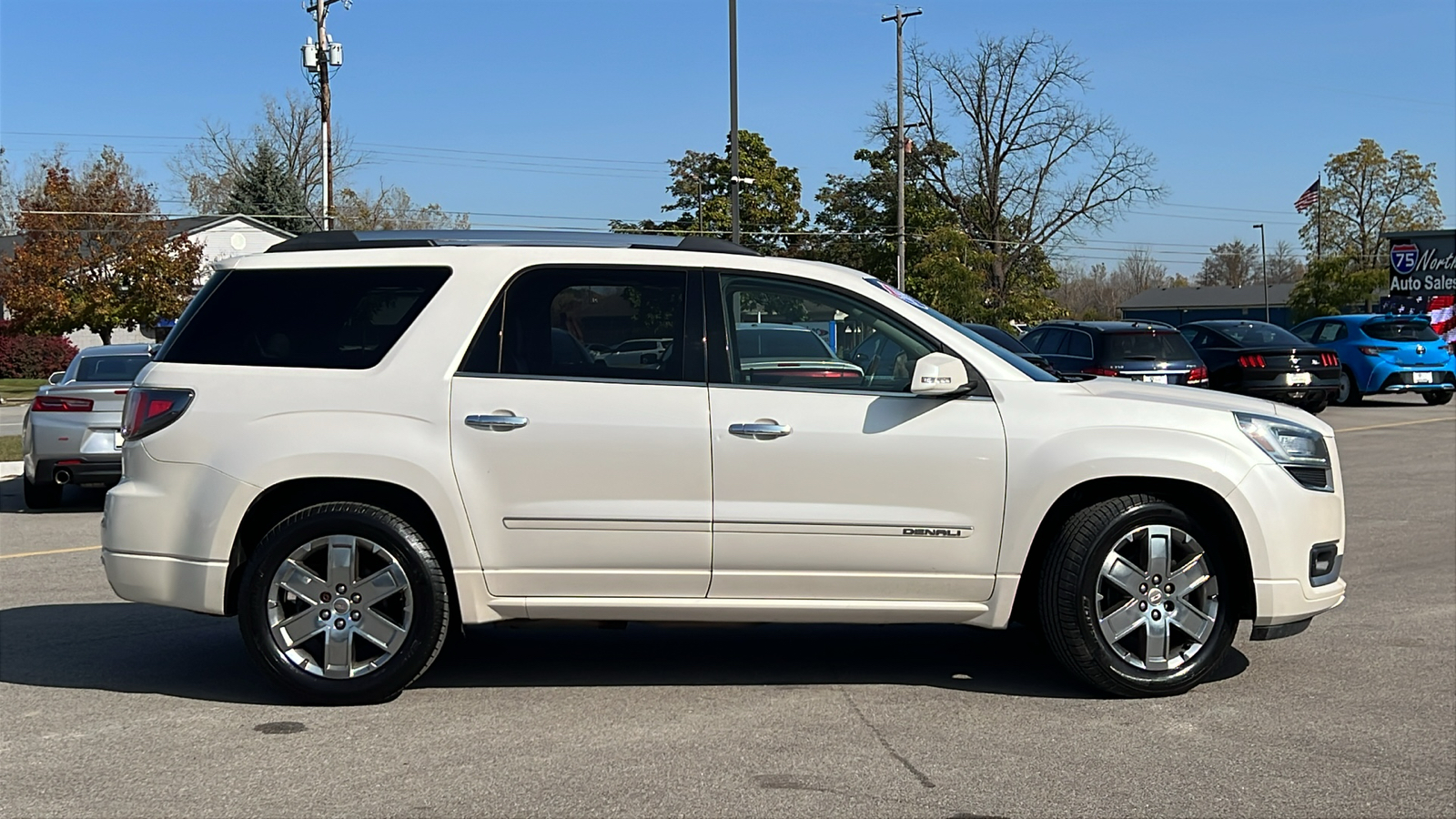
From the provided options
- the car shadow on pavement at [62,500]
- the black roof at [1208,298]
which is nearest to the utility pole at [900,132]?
the car shadow on pavement at [62,500]

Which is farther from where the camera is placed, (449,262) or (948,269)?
(948,269)

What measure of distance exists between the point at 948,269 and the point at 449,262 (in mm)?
35541

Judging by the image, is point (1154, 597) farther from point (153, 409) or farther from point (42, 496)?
point (42, 496)

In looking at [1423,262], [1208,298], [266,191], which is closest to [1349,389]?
[1423,262]

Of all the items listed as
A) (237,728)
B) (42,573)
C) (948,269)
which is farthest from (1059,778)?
(948,269)

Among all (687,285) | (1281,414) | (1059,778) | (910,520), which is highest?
(687,285)

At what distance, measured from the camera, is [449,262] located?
18.9 feet

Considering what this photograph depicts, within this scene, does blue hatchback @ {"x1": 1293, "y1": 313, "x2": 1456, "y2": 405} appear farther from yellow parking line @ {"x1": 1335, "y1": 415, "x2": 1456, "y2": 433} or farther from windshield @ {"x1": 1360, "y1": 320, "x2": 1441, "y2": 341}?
yellow parking line @ {"x1": 1335, "y1": 415, "x2": 1456, "y2": 433}

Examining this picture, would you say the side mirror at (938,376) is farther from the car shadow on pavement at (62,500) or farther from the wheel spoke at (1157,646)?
the car shadow on pavement at (62,500)

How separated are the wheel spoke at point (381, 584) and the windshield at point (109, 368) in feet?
26.1

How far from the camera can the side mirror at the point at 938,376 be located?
5.38 metres

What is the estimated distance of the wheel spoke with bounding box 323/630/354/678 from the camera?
18.0 feet

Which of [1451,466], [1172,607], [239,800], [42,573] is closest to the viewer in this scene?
[239,800]

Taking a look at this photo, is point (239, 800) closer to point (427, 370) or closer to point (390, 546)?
point (390, 546)
